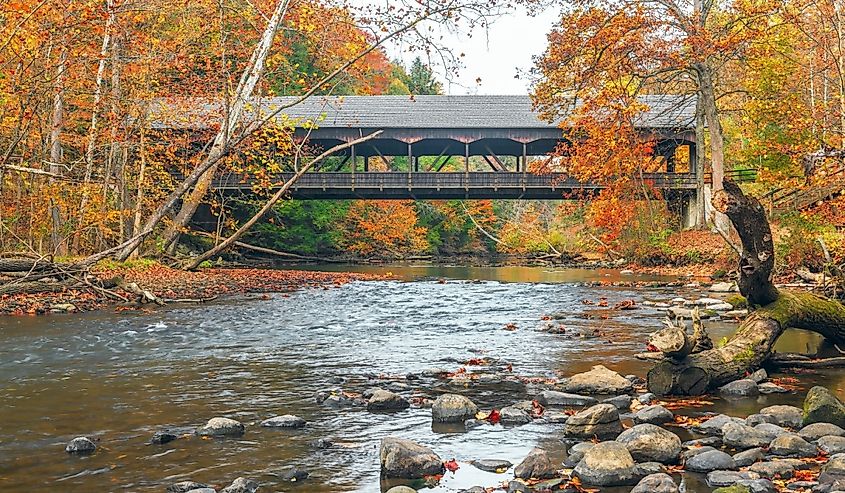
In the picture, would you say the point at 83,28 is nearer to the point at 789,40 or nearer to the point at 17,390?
the point at 17,390

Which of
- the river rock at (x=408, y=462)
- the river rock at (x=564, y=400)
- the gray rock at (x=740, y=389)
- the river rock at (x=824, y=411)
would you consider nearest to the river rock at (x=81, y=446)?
the river rock at (x=408, y=462)

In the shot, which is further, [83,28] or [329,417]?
[83,28]

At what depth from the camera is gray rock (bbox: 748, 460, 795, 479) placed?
14.2 ft

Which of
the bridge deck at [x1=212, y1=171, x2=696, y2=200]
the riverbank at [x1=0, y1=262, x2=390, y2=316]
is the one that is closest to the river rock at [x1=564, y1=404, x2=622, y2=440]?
the riverbank at [x1=0, y1=262, x2=390, y2=316]

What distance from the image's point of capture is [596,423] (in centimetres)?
542

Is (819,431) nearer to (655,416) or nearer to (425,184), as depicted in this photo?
(655,416)

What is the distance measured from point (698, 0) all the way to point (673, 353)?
58.0 ft

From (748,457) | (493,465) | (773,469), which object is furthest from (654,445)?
(493,465)

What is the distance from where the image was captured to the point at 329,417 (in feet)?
19.5

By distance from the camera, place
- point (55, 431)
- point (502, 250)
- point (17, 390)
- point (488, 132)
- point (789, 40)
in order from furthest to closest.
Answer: point (502, 250)
point (488, 132)
point (789, 40)
point (17, 390)
point (55, 431)

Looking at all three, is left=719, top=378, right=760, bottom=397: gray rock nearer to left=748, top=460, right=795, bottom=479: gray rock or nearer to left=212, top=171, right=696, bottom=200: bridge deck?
left=748, top=460, right=795, bottom=479: gray rock

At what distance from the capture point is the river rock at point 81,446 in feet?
16.4

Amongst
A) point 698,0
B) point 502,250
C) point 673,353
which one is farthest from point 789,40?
point 673,353

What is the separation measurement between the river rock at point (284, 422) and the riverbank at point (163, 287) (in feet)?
26.4
